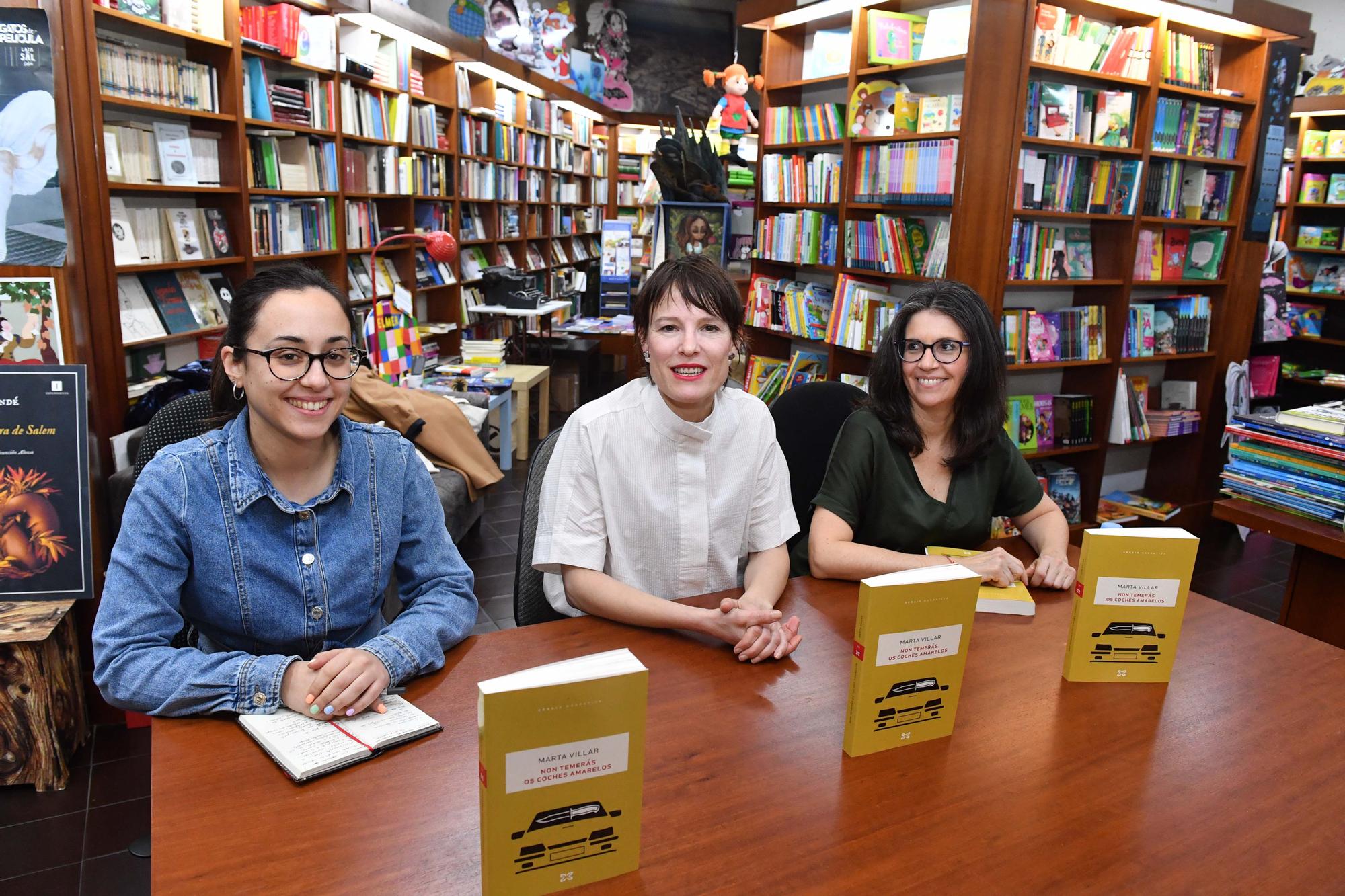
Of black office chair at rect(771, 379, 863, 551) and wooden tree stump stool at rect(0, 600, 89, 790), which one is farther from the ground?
black office chair at rect(771, 379, 863, 551)

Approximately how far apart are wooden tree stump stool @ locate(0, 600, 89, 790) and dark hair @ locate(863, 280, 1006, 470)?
2220 mm

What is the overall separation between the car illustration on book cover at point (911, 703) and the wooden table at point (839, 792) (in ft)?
0.14

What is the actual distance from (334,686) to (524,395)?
4.27 meters

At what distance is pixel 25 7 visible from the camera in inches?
91.3

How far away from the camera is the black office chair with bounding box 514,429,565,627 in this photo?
1.78 metres

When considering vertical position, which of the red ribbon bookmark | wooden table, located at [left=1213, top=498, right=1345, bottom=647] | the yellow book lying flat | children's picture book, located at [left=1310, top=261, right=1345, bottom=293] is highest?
children's picture book, located at [left=1310, top=261, right=1345, bottom=293]

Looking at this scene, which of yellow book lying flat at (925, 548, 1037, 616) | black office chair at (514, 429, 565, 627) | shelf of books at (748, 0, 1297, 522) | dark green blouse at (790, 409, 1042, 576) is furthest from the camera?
shelf of books at (748, 0, 1297, 522)

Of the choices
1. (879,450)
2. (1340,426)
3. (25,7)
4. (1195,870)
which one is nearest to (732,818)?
(1195,870)

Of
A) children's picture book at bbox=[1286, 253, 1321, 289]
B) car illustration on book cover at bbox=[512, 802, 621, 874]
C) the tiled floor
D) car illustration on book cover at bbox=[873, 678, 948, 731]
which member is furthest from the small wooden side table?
children's picture book at bbox=[1286, 253, 1321, 289]

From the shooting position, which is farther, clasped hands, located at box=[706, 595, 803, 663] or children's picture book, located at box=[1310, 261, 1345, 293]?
children's picture book, located at box=[1310, 261, 1345, 293]

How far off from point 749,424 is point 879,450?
36 cm

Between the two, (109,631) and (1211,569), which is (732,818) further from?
(1211,569)

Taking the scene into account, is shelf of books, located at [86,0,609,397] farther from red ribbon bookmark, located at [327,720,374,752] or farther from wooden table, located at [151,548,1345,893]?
wooden table, located at [151,548,1345,893]

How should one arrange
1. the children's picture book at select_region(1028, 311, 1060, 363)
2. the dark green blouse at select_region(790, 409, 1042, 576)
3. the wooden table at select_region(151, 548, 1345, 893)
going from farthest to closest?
the children's picture book at select_region(1028, 311, 1060, 363), the dark green blouse at select_region(790, 409, 1042, 576), the wooden table at select_region(151, 548, 1345, 893)
